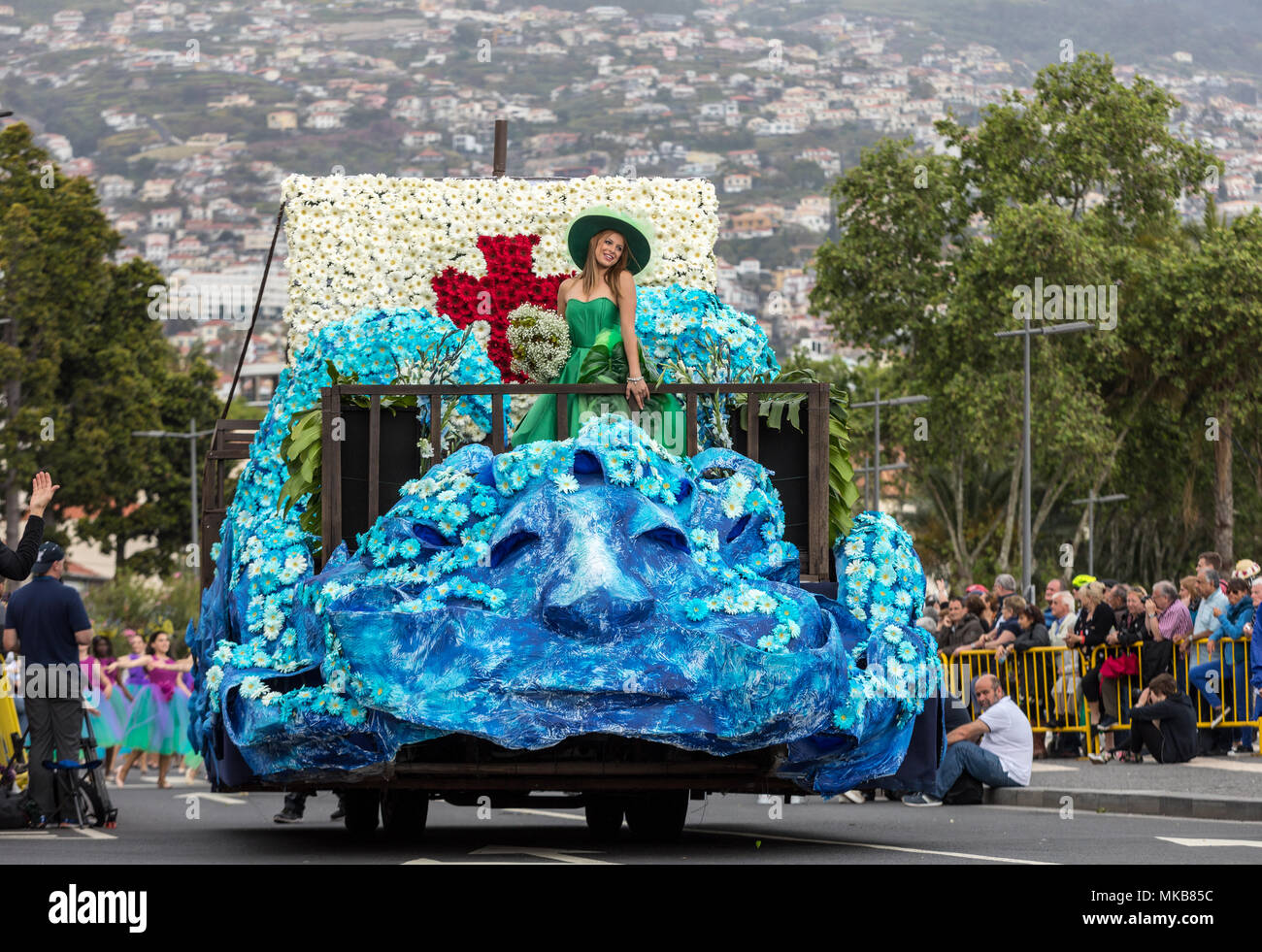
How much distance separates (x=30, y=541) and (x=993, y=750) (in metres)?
9.09

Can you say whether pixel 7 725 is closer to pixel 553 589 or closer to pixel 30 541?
pixel 30 541

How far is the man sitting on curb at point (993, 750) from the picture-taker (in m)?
17.9

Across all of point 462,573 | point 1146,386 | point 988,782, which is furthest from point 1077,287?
point 462,573

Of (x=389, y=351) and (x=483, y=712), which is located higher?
(x=389, y=351)

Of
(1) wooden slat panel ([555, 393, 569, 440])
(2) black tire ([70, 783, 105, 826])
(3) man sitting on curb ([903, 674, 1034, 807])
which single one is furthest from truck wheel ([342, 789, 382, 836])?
(3) man sitting on curb ([903, 674, 1034, 807])

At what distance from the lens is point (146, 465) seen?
54.7 m

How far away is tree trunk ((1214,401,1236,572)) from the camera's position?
5509 cm

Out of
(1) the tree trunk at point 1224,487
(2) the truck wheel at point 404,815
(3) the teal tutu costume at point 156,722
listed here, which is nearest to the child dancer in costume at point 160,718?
(3) the teal tutu costume at point 156,722

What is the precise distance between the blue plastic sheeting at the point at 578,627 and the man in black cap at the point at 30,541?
1151mm

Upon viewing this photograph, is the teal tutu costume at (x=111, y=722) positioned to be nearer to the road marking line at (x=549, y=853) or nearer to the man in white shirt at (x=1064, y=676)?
the man in white shirt at (x=1064, y=676)

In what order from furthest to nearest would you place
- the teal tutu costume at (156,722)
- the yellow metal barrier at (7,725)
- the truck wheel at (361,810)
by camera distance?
1. the teal tutu costume at (156,722)
2. the yellow metal barrier at (7,725)
3. the truck wheel at (361,810)

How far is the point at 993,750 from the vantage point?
1808 cm

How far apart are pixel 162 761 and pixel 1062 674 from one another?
30.3 ft

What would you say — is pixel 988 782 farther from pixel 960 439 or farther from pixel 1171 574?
pixel 1171 574
